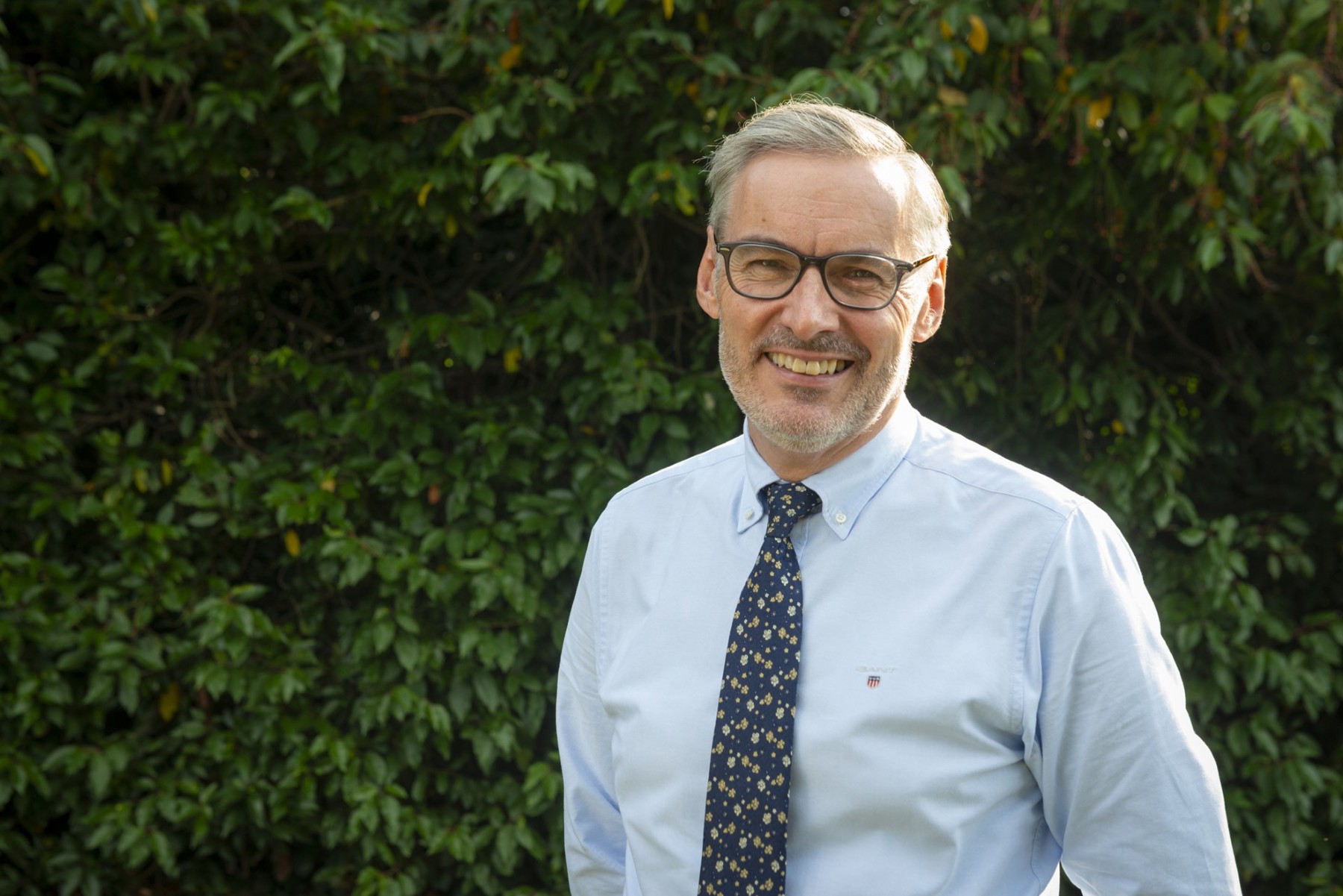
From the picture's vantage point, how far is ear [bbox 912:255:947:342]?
1589 millimetres

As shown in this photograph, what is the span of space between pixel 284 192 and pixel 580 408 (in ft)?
3.57

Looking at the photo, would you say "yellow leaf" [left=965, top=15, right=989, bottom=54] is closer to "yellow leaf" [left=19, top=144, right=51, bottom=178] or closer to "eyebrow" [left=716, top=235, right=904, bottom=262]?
"eyebrow" [left=716, top=235, right=904, bottom=262]

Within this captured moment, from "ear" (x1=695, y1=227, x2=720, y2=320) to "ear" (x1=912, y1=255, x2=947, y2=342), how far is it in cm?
28

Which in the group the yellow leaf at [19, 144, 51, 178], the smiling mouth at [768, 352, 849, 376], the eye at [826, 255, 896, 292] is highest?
the yellow leaf at [19, 144, 51, 178]

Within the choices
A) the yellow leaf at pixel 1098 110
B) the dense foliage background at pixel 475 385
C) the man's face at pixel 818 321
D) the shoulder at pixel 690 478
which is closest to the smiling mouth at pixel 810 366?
the man's face at pixel 818 321

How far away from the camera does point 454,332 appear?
124 inches

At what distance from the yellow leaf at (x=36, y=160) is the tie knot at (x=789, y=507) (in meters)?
2.47

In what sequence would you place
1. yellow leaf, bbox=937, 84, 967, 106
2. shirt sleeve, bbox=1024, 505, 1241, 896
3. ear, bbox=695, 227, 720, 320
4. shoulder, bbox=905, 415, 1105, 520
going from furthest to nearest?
yellow leaf, bbox=937, 84, 967, 106
ear, bbox=695, 227, 720, 320
shoulder, bbox=905, 415, 1105, 520
shirt sleeve, bbox=1024, 505, 1241, 896

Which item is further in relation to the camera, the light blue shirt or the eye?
the eye

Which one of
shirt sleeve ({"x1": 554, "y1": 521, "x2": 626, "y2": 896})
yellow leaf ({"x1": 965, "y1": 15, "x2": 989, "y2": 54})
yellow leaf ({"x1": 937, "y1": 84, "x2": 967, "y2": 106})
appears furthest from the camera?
yellow leaf ({"x1": 937, "y1": 84, "x2": 967, "y2": 106})

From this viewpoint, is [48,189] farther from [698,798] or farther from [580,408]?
[698,798]

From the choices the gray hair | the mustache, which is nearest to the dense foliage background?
the gray hair

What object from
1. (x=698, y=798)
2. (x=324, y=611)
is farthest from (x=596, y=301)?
(x=698, y=798)

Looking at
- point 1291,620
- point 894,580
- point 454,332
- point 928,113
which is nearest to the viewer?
point 894,580
